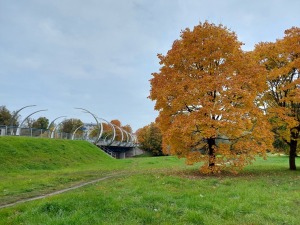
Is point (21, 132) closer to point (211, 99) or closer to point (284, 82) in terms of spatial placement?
point (211, 99)

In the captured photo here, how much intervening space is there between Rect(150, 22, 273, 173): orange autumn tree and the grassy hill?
13912mm

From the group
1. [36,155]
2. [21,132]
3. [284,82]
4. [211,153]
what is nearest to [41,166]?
[36,155]

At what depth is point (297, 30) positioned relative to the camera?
20.4m

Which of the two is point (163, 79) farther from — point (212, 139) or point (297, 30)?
point (297, 30)

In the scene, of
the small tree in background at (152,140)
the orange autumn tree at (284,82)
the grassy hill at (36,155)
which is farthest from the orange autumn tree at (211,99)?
the small tree in background at (152,140)

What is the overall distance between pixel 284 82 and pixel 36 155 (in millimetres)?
23283

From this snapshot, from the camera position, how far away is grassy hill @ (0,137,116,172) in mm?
26094

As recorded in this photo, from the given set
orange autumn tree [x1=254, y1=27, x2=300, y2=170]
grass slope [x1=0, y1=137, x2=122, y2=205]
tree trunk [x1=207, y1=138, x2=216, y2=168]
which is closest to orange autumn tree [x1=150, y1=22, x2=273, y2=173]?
tree trunk [x1=207, y1=138, x2=216, y2=168]

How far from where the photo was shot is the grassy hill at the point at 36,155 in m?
26.1

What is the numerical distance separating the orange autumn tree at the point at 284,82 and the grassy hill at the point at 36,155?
19715 mm

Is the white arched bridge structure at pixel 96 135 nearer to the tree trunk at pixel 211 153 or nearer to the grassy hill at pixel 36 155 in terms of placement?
the grassy hill at pixel 36 155

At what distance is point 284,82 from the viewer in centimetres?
2073

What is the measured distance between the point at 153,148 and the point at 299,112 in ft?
190

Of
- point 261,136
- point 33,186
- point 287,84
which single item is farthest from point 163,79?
point 33,186
